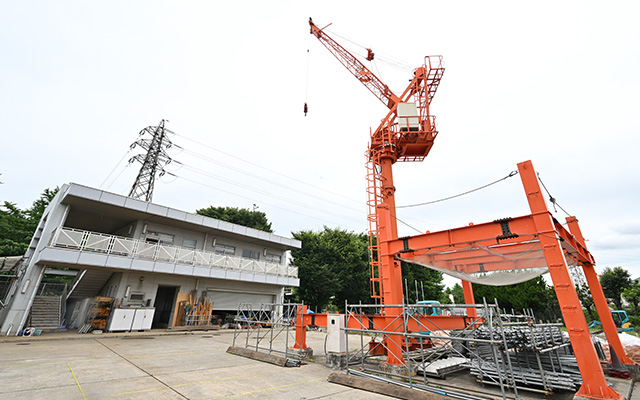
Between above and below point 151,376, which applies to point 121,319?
above

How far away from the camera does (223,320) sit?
69.3 feet

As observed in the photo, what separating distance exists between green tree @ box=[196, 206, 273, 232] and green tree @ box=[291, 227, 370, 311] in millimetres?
6538

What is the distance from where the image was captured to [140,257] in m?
15.8

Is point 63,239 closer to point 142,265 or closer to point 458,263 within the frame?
point 142,265

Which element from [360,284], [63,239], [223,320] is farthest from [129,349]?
[360,284]

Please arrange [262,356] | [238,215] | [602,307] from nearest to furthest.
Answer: [602,307] → [262,356] → [238,215]

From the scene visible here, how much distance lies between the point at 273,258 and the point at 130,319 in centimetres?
1128

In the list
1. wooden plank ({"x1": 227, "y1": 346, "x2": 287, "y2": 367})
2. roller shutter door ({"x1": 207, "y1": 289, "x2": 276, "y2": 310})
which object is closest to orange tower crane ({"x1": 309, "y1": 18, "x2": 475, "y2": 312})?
wooden plank ({"x1": 227, "y1": 346, "x2": 287, "y2": 367})

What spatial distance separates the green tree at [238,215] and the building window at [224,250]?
46.8ft

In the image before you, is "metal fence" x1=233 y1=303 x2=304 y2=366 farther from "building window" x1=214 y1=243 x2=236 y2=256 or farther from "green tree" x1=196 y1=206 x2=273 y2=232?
"green tree" x1=196 y1=206 x2=273 y2=232

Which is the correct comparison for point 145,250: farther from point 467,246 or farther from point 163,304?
point 467,246

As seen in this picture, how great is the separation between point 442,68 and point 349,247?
22.7m

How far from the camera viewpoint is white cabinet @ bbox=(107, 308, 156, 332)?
1509cm

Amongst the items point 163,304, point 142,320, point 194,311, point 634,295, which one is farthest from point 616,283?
point 163,304
